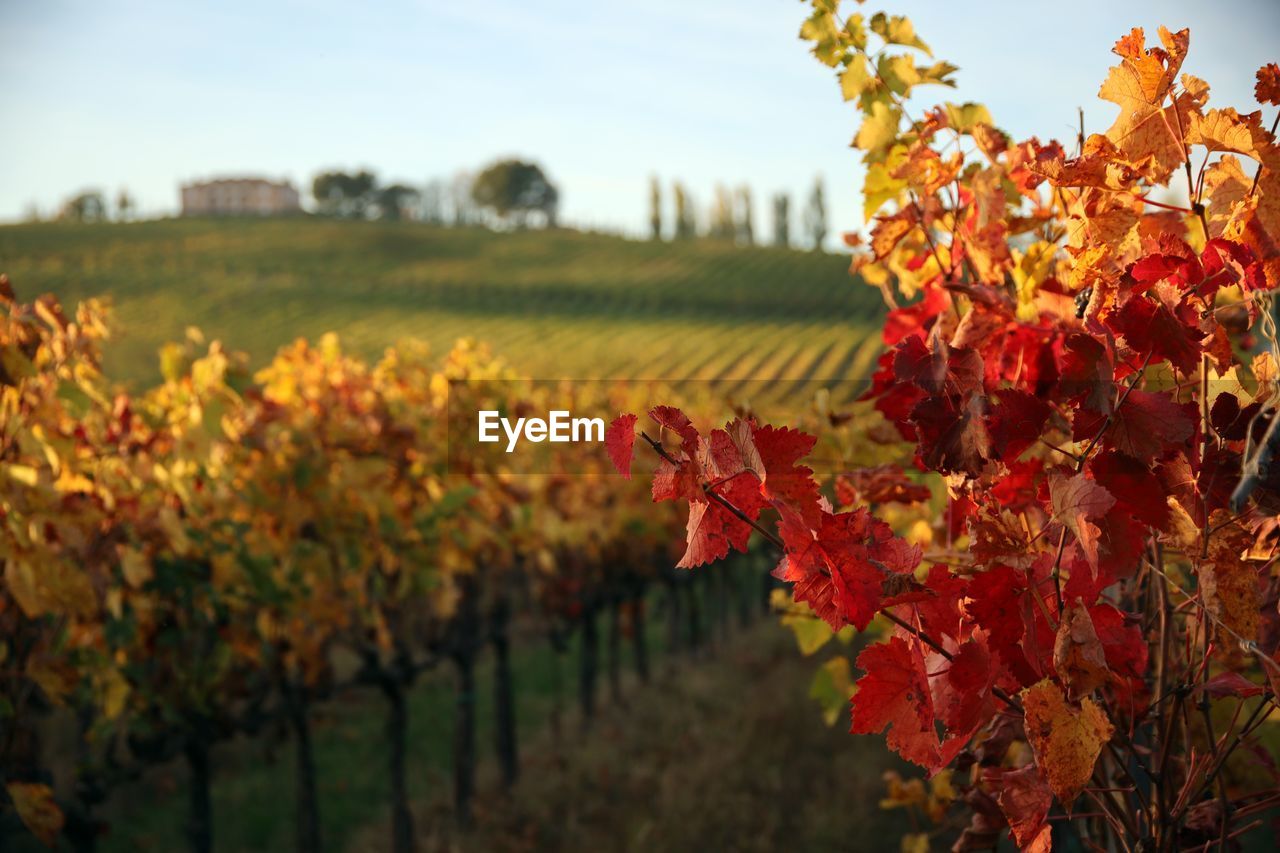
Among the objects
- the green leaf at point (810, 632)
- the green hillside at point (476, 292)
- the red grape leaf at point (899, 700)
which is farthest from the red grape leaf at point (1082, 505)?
the green hillside at point (476, 292)

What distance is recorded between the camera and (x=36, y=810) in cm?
305

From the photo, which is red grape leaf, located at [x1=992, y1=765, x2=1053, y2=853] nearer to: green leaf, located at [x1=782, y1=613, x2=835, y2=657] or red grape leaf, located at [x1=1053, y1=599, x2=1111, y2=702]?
red grape leaf, located at [x1=1053, y1=599, x2=1111, y2=702]

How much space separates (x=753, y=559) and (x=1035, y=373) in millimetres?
18955

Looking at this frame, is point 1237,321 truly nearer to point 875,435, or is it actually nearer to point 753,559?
point 875,435

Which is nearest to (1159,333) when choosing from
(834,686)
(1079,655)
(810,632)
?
(1079,655)

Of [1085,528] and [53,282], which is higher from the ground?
[53,282]

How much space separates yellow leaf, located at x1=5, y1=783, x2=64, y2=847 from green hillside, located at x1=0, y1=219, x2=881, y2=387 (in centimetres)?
3691

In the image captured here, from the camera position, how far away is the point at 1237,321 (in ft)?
6.89

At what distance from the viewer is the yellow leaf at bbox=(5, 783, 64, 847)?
2.98 m

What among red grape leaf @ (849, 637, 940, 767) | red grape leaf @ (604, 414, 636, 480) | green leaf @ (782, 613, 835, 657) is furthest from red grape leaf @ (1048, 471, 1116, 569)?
green leaf @ (782, 613, 835, 657)

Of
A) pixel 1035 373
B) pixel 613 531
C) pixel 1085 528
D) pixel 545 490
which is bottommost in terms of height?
pixel 613 531

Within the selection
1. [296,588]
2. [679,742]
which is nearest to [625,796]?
[679,742]

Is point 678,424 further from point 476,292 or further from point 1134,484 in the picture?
point 476,292

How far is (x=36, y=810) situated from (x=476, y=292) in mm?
63582
